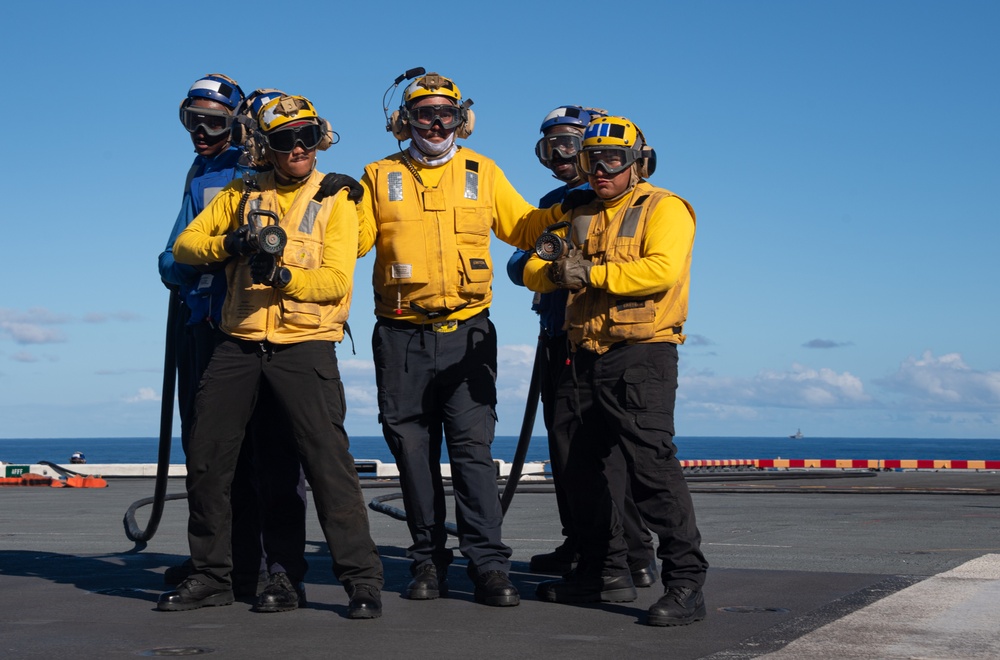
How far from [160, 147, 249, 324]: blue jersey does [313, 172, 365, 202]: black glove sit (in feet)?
2.10

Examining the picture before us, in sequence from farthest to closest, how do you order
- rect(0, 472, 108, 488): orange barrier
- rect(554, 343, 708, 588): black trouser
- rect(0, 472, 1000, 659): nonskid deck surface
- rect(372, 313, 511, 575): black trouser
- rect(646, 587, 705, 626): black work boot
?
1. rect(0, 472, 108, 488): orange barrier
2. rect(372, 313, 511, 575): black trouser
3. rect(554, 343, 708, 588): black trouser
4. rect(646, 587, 705, 626): black work boot
5. rect(0, 472, 1000, 659): nonskid deck surface

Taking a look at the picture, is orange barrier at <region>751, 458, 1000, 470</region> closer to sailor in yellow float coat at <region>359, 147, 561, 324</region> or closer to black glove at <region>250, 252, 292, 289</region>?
sailor in yellow float coat at <region>359, 147, 561, 324</region>

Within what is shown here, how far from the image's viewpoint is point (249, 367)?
552 centimetres

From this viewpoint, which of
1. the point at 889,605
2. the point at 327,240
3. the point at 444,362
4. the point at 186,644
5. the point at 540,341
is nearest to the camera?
the point at 186,644

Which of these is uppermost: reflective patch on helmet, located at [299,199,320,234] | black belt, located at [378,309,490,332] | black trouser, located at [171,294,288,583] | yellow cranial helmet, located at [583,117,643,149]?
yellow cranial helmet, located at [583,117,643,149]

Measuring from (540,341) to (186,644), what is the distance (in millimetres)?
3077

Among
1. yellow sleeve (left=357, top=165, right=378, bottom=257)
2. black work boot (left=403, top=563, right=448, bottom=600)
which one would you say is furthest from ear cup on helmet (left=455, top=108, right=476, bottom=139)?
black work boot (left=403, top=563, right=448, bottom=600)

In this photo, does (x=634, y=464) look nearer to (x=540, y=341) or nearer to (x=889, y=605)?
(x=889, y=605)

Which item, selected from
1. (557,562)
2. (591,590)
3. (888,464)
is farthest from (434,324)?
(888,464)

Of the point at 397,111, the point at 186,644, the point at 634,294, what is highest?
the point at 397,111

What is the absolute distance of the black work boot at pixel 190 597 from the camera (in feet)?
17.9

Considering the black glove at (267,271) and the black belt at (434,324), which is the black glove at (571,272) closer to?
the black belt at (434,324)

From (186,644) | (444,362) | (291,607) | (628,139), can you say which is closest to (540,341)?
(444,362)

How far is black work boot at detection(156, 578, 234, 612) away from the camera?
546 cm
